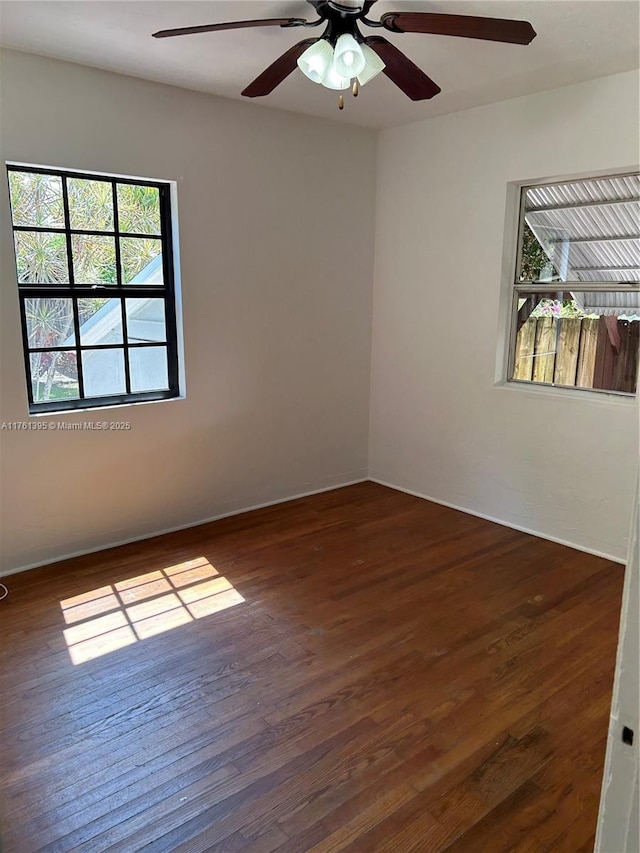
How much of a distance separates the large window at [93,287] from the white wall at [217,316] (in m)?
0.11

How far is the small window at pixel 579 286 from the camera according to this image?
10.8ft

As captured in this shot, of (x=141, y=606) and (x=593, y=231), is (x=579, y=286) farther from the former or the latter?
(x=141, y=606)

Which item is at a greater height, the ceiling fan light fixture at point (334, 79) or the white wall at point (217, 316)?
the ceiling fan light fixture at point (334, 79)

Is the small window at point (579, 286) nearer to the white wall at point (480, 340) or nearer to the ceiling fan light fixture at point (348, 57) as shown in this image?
the white wall at point (480, 340)

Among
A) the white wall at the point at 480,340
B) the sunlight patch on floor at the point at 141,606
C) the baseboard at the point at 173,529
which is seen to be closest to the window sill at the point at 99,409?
the baseboard at the point at 173,529

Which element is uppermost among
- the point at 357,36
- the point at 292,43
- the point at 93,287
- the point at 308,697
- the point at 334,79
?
the point at 292,43

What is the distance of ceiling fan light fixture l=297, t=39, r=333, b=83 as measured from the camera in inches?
87.7

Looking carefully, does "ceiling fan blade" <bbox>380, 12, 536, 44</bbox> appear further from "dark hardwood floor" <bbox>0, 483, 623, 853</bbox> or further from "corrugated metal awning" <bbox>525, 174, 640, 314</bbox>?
"dark hardwood floor" <bbox>0, 483, 623, 853</bbox>

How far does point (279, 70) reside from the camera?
96.0 inches

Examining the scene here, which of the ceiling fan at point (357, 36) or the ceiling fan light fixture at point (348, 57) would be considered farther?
the ceiling fan light fixture at point (348, 57)

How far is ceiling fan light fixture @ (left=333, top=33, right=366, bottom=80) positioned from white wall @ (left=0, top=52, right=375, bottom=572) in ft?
4.95

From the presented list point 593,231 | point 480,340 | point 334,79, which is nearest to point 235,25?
point 334,79

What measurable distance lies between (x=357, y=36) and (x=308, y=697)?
251 centimetres

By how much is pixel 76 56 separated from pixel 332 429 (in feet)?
9.04
